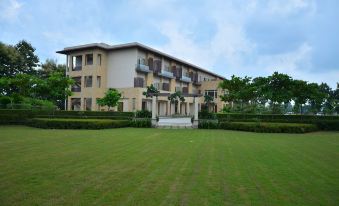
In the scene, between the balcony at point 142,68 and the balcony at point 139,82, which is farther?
the balcony at point 139,82

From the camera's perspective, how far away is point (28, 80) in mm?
36938

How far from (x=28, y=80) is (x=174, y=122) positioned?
1906cm

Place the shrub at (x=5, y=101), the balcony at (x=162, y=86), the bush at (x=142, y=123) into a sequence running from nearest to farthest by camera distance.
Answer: the bush at (x=142, y=123)
the shrub at (x=5, y=101)
the balcony at (x=162, y=86)

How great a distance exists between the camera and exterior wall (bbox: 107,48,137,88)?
42025mm

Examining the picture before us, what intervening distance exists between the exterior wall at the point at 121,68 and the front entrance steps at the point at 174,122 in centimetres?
1341

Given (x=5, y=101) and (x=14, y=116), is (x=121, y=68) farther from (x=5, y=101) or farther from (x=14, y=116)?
(x=14, y=116)

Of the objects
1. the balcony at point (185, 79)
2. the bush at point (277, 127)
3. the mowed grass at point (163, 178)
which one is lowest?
the mowed grass at point (163, 178)

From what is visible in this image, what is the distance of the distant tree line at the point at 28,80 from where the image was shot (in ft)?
118

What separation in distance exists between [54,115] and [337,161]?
27405 mm

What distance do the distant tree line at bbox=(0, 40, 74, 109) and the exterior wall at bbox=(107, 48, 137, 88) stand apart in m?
6.22

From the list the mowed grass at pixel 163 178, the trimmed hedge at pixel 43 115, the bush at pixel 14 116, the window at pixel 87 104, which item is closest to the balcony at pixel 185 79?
the window at pixel 87 104

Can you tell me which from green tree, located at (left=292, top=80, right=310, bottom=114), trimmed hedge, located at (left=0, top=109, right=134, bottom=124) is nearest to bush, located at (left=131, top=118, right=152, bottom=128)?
trimmed hedge, located at (left=0, top=109, right=134, bottom=124)

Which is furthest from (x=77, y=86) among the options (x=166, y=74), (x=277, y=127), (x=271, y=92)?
(x=277, y=127)

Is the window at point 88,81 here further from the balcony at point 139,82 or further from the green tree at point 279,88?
the green tree at point 279,88
